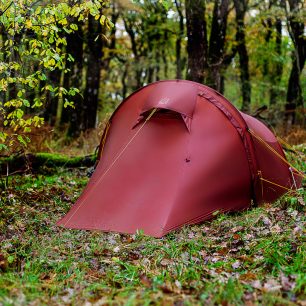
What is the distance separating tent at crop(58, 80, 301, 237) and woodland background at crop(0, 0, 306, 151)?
1.10 metres

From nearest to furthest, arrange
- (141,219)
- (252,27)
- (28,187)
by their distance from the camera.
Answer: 1. (141,219)
2. (28,187)
3. (252,27)

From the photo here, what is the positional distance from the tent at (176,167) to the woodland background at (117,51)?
1096 millimetres

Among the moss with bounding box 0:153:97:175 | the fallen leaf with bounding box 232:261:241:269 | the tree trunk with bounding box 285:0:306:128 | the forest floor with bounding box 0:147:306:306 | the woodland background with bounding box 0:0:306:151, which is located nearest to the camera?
the forest floor with bounding box 0:147:306:306

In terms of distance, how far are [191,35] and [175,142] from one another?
174 inches

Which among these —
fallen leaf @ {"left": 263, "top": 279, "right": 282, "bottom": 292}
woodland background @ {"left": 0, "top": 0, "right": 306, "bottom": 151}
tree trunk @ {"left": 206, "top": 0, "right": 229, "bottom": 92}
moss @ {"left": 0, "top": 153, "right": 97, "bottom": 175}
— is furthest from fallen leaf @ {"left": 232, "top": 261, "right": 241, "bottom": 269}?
tree trunk @ {"left": 206, "top": 0, "right": 229, "bottom": 92}

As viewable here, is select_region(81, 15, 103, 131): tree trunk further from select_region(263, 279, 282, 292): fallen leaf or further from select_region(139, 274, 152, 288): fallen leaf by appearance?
select_region(263, 279, 282, 292): fallen leaf

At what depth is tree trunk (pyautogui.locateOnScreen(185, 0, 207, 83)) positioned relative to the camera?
9680 millimetres

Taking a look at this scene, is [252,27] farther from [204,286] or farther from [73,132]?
[204,286]

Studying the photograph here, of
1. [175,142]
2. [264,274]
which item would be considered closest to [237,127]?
Result: [175,142]

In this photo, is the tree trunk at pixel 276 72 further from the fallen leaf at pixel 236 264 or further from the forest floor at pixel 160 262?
the fallen leaf at pixel 236 264

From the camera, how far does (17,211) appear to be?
20.3ft

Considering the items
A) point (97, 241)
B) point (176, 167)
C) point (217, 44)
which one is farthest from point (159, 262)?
point (217, 44)

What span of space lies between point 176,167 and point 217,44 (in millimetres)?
7085

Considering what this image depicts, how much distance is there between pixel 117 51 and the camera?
67.9 ft
